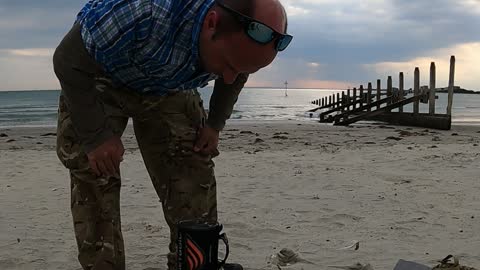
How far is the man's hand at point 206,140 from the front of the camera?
9.73ft

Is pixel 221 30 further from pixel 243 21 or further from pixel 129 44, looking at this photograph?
pixel 129 44

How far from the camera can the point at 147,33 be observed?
222 centimetres

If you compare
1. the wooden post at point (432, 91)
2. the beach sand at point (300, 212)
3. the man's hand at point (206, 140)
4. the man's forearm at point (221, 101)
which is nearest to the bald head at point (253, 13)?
the man's forearm at point (221, 101)

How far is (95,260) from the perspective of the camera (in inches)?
107

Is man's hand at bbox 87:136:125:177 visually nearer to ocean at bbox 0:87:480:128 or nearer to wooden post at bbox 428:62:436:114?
ocean at bbox 0:87:480:128

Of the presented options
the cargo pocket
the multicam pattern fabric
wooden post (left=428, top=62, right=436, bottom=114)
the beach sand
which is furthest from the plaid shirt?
wooden post (left=428, top=62, right=436, bottom=114)

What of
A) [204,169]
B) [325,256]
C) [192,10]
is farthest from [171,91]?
[325,256]

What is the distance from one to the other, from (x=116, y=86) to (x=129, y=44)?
449 mm

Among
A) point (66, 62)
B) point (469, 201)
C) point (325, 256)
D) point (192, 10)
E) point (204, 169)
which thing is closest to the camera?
point (192, 10)

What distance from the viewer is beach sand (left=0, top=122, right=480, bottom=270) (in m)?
3.82

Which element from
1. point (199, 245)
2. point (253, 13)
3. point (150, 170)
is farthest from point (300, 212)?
point (253, 13)

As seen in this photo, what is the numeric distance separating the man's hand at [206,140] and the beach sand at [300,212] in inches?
40.0

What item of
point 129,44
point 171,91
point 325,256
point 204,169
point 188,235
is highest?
point 129,44

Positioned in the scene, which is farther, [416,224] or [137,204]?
[137,204]
